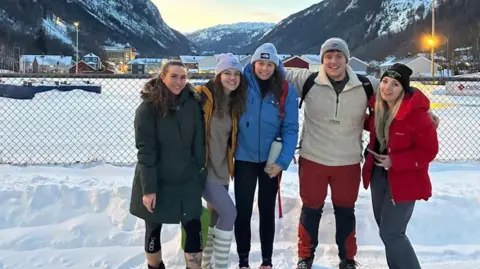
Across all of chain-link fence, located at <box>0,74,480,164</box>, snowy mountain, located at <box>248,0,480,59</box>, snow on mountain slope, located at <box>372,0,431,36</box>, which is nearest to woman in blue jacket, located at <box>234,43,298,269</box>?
chain-link fence, located at <box>0,74,480,164</box>

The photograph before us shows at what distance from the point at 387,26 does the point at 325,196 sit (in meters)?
168

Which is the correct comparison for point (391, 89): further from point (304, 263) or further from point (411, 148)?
point (304, 263)

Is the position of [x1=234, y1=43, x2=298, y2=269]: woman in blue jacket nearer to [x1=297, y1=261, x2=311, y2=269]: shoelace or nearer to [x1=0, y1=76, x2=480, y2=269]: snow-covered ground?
[x1=297, y1=261, x2=311, y2=269]: shoelace

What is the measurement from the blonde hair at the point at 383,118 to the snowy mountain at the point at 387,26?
102769 millimetres

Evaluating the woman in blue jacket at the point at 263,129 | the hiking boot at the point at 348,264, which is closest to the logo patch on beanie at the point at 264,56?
the woman in blue jacket at the point at 263,129

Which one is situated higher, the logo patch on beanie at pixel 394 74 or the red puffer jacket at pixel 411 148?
the logo patch on beanie at pixel 394 74

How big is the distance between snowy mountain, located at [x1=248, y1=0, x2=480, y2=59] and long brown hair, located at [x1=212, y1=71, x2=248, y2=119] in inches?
4058

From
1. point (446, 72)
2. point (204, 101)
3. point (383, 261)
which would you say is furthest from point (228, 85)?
point (446, 72)

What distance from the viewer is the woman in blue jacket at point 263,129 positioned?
3535mm

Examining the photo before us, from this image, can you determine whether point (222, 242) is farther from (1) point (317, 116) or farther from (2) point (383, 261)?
(2) point (383, 261)

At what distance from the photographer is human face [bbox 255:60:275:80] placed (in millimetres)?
3521

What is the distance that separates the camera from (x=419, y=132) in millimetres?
3146

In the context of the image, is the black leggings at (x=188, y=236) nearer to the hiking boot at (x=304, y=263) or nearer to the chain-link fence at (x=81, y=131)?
the hiking boot at (x=304, y=263)

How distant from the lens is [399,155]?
3201mm
